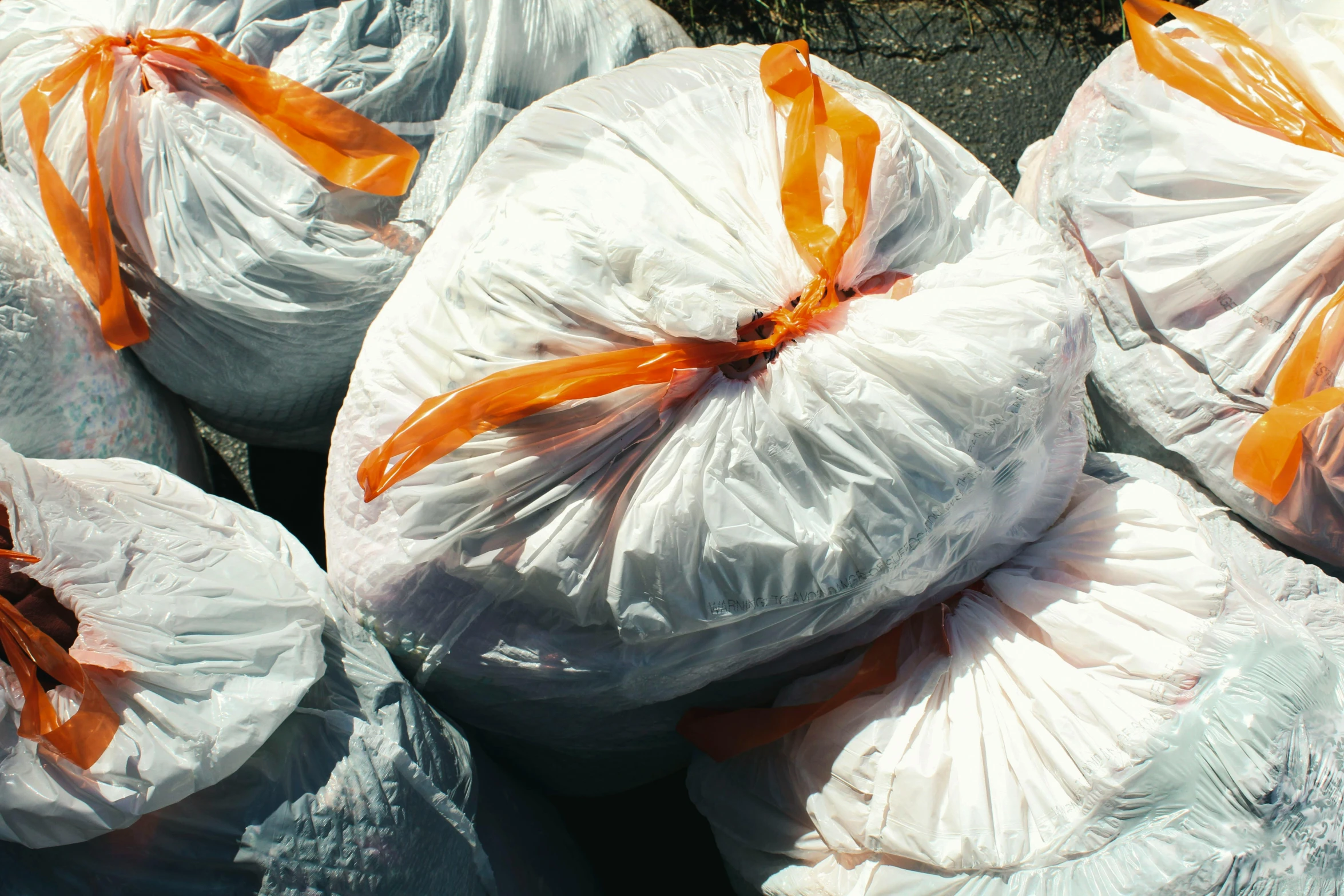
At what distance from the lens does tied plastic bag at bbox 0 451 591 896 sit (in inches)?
30.5

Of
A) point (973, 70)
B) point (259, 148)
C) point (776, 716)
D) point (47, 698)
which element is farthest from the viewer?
point (973, 70)

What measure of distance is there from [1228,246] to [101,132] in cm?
122

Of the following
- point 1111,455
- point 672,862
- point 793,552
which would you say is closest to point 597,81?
point 793,552

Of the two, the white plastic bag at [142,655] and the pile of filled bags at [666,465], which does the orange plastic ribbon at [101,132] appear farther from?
the white plastic bag at [142,655]

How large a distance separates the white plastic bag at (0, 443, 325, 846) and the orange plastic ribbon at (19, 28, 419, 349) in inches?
13.1

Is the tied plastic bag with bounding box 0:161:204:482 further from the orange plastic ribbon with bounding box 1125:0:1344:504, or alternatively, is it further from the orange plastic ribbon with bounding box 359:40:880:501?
the orange plastic ribbon with bounding box 1125:0:1344:504

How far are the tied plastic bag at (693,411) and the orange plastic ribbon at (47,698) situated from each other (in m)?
0.27

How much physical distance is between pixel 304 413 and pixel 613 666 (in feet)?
2.06

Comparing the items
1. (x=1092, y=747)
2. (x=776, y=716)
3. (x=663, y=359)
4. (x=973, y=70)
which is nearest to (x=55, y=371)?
(x=663, y=359)

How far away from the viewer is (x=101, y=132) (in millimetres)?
1055

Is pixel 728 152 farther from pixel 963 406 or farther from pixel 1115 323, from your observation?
pixel 1115 323

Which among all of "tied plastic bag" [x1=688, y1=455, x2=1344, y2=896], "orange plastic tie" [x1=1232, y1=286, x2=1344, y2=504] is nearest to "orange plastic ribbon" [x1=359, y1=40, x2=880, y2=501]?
"tied plastic bag" [x1=688, y1=455, x2=1344, y2=896]

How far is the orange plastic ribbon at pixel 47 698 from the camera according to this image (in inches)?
29.2

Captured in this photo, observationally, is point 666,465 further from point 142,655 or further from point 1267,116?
point 1267,116
